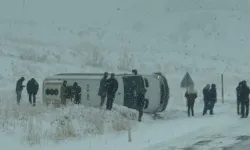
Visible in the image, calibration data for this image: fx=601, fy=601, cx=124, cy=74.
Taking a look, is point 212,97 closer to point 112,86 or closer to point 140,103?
point 140,103

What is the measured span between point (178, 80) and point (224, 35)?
19378mm

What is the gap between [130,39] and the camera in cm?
5866

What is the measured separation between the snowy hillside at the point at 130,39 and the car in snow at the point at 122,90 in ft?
11.5

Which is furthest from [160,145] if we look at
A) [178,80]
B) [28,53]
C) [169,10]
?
[169,10]

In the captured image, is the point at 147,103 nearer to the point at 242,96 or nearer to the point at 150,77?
the point at 150,77

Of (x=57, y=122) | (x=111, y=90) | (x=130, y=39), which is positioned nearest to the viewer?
(x=57, y=122)

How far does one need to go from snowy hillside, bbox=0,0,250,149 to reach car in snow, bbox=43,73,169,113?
3.50m

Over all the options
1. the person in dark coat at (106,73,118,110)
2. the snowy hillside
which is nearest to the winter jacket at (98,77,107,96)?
the person in dark coat at (106,73,118,110)

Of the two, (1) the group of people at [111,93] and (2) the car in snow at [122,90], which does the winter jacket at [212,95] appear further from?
(1) the group of people at [111,93]

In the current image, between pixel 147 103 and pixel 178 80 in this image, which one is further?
pixel 178 80

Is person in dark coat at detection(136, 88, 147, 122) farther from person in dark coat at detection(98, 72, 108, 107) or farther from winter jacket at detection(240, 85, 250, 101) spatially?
winter jacket at detection(240, 85, 250, 101)

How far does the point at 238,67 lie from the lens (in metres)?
49.9

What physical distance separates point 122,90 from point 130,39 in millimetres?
33372

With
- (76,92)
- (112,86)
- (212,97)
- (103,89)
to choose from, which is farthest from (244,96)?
(76,92)
